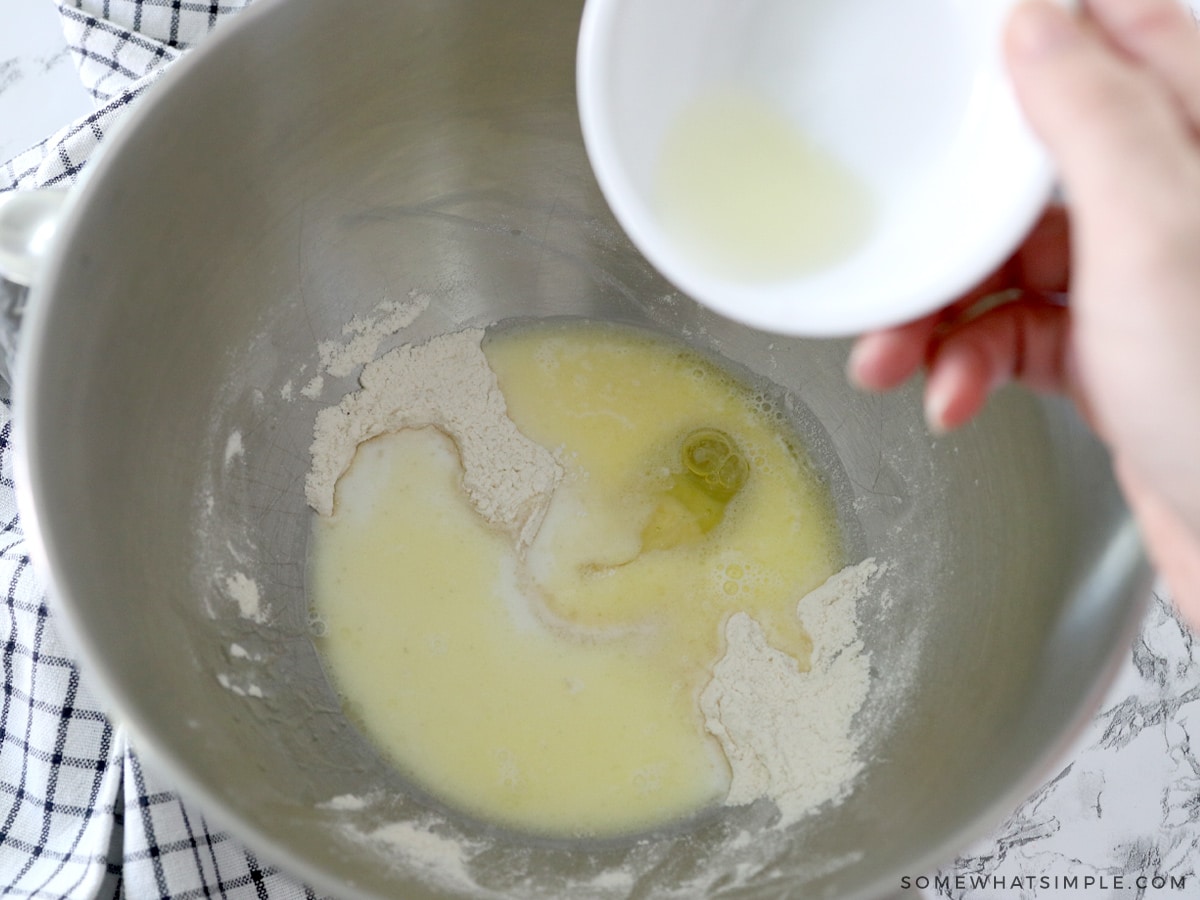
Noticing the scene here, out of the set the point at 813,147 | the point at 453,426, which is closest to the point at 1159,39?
the point at 813,147

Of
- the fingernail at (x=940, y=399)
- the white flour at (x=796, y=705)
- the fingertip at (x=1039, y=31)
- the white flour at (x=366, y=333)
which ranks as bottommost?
the white flour at (x=796, y=705)

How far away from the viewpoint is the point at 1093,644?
3.04 ft

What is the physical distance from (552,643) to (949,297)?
2.40 feet

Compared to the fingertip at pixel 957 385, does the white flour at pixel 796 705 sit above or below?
below

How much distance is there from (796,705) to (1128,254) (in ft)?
2.37

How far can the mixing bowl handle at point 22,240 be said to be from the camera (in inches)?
37.4

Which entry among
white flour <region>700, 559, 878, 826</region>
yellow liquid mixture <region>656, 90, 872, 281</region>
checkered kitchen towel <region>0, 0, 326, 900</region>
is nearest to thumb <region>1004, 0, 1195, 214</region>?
yellow liquid mixture <region>656, 90, 872, 281</region>

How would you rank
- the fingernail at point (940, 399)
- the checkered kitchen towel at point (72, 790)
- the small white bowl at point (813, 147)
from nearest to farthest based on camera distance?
1. the small white bowl at point (813, 147)
2. the fingernail at point (940, 399)
3. the checkered kitchen towel at point (72, 790)

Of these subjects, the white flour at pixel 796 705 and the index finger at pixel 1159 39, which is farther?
the white flour at pixel 796 705

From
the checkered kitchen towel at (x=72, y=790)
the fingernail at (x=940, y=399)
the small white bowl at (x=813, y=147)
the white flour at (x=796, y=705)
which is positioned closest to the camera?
the small white bowl at (x=813, y=147)

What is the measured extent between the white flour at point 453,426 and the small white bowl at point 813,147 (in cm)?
59

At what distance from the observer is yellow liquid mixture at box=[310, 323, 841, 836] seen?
120 cm

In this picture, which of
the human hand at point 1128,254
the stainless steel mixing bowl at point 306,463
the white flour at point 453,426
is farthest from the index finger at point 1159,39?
the white flour at point 453,426

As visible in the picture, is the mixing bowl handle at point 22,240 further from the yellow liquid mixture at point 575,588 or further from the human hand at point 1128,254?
the human hand at point 1128,254
